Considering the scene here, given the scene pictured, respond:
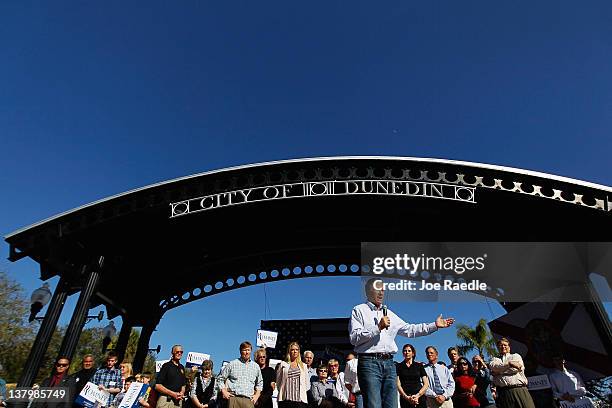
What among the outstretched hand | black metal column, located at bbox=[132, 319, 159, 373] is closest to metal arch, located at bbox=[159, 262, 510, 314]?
black metal column, located at bbox=[132, 319, 159, 373]

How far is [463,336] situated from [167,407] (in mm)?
38697

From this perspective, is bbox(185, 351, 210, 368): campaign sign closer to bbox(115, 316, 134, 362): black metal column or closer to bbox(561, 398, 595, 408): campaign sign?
bbox(115, 316, 134, 362): black metal column

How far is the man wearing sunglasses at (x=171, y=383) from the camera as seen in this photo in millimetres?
8195

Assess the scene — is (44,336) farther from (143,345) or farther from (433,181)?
(433,181)

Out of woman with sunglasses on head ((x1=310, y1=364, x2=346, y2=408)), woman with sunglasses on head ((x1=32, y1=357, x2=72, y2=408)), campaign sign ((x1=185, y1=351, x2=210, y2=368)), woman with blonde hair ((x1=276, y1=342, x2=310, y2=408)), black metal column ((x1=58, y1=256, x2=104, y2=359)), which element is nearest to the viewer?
woman with blonde hair ((x1=276, y1=342, x2=310, y2=408))

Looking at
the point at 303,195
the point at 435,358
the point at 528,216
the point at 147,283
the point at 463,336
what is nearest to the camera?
the point at 435,358

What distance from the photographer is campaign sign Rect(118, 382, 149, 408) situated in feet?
27.0

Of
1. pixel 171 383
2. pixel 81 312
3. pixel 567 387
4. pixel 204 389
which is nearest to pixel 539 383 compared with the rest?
pixel 567 387

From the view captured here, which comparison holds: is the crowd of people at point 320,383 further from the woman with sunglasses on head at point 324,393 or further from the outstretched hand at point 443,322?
the outstretched hand at point 443,322

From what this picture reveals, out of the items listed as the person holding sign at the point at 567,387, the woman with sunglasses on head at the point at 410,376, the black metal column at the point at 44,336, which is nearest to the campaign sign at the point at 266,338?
the black metal column at the point at 44,336

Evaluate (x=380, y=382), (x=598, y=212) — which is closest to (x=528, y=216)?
(x=598, y=212)

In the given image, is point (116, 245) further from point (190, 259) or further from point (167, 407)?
point (167, 407)

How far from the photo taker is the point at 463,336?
42.0 meters

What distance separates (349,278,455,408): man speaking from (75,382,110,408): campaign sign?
5961mm
